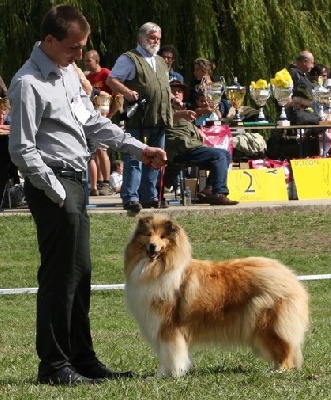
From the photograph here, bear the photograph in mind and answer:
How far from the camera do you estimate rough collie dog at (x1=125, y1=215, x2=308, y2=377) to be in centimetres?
674

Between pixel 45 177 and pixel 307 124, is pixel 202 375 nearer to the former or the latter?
pixel 45 177

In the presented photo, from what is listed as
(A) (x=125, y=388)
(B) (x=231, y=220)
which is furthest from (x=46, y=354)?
(B) (x=231, y=220)

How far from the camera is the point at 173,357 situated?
6.72m

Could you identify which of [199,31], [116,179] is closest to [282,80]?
[116,179]

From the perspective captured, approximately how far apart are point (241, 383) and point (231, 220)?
7.48 m

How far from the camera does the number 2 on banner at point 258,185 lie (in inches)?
583

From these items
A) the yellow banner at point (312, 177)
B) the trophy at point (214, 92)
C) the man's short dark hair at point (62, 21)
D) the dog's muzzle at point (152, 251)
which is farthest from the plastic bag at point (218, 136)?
the man's short dark hair at point (62, 21)

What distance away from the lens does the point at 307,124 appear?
1609cm

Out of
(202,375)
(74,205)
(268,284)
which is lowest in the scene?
(202,375)

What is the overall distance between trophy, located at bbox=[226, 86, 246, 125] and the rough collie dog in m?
9.16

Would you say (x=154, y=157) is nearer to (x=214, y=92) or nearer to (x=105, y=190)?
(x=214, y=92)

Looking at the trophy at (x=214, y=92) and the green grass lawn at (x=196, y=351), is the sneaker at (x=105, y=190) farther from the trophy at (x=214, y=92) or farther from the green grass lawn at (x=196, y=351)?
the green grass lawn at (x=196, y=351)

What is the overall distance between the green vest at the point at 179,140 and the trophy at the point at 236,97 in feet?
7.06

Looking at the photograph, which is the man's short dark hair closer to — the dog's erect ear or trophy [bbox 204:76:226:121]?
the dog's erect ear
